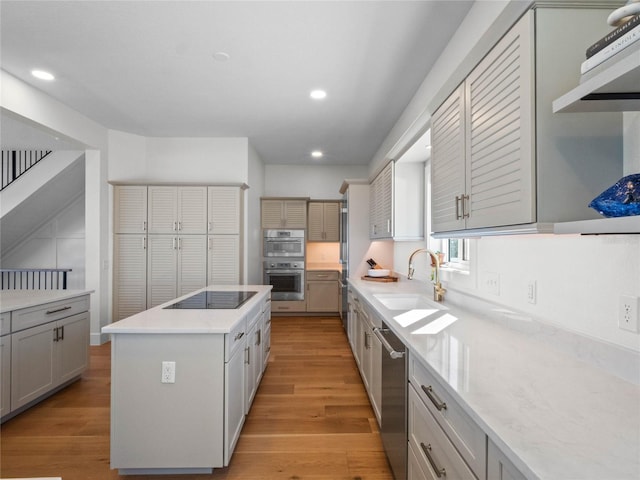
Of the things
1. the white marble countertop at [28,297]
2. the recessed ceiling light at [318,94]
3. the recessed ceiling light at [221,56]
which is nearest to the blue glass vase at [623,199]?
the recessed ceiling light at [221,56]

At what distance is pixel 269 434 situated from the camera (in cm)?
231

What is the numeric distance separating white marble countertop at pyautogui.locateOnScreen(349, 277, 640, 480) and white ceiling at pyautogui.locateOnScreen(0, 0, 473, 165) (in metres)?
1.98

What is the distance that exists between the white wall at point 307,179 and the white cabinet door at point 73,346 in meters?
3.98

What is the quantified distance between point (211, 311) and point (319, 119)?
2.77 metres

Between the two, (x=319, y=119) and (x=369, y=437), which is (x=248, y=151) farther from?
(x=369, y=437)

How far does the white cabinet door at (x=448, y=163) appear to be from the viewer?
170 cm

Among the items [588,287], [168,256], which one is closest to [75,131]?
[168,256]

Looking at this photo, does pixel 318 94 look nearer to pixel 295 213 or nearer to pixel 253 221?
pixel 253 221

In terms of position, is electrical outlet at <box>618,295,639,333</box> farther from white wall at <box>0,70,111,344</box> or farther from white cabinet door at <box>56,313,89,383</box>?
white wall at <box>0,70,111,344</box>

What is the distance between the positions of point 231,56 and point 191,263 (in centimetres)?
278

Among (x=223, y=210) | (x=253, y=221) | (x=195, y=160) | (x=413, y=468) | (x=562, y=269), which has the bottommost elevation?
(x=413, y=468)

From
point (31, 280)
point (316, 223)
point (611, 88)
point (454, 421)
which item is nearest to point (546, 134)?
point (611, 88)

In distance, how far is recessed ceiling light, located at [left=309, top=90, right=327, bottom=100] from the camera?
3.27 meters

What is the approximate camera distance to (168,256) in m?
4.47
